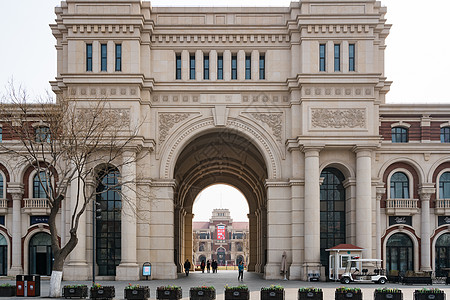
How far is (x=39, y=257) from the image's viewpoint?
48.3 meters

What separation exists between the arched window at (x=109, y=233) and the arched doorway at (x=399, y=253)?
2069cm

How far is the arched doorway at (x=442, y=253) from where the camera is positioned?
4781cm

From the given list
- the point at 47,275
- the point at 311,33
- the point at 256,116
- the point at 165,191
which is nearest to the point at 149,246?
the point at 165,191

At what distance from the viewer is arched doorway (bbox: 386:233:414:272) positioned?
47969mm

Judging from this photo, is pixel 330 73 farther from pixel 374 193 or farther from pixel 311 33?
pixel 374 193

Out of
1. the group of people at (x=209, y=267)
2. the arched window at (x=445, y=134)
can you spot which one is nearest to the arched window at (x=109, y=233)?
the group of people at (x=209, y=267)

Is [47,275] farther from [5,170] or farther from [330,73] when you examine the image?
[330,73]

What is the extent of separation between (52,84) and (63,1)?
6537 mm

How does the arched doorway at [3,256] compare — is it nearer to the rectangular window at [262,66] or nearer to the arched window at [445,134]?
the rectangular window at [262,66]

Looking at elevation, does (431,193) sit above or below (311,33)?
below

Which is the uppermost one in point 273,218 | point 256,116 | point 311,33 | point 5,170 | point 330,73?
point 311,33

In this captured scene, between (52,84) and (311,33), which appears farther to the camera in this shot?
(52,84)

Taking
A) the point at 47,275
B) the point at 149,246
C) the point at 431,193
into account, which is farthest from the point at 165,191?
the point at 431,193

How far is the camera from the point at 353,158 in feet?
152
